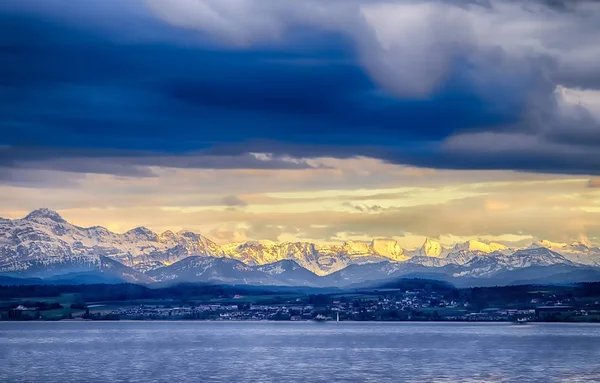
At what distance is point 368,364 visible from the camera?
161500 millimetres

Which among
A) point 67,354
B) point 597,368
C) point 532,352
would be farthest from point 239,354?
point 597,368

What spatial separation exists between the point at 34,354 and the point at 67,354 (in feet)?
20.5

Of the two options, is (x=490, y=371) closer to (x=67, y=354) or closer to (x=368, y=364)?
(x=368, y=364)

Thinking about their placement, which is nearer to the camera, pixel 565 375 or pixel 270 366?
pixel 565 375

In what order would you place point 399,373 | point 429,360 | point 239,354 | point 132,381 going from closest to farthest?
point 132,381 → point 399,373 → point 429,360 → point 239,354

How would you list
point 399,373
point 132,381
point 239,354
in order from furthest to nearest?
point 239,354 < point 399,373 < point 132,381

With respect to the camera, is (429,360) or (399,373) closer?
(399,373)

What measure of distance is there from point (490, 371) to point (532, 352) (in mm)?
58149

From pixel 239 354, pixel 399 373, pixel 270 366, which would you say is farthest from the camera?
pixel 239 354

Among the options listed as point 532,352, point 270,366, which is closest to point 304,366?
point 270,366

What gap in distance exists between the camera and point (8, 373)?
476 feet

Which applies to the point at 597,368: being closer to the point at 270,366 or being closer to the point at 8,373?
the point at 270,366

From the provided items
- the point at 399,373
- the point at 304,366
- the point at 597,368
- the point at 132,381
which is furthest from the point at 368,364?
the point at 132,381

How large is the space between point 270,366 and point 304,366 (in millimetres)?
4972
